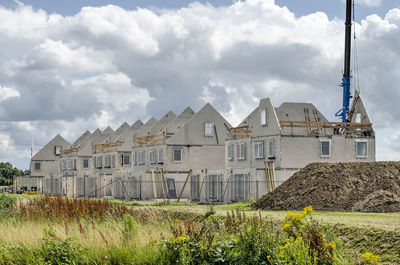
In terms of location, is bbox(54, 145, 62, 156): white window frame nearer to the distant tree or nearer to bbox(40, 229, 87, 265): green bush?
the distant tree

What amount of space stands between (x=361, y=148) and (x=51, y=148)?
2541 inches

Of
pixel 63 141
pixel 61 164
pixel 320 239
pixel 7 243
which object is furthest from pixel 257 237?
pixel 63 141

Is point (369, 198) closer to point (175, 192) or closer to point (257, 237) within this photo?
point (257, 237)

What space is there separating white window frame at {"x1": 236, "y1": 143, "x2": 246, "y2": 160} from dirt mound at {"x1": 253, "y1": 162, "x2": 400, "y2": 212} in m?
15.1

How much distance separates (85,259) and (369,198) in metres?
18.9

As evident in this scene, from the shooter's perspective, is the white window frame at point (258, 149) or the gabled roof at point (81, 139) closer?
the white window frame at point (258, 149)

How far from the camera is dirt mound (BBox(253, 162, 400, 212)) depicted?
30.9 metres

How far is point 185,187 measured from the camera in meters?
56.8

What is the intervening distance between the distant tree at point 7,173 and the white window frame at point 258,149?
3831 inches

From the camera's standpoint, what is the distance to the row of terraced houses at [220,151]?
4684 cm

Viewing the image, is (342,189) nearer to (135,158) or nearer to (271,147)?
(271,147)

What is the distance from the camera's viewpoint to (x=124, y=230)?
61.7ft

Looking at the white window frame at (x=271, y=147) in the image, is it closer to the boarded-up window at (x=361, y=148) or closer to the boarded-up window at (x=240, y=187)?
the boarded-up window at (x=240, y=187)

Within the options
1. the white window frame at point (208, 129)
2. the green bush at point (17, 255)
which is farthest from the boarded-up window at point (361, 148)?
the green bush at point (17, 255)
